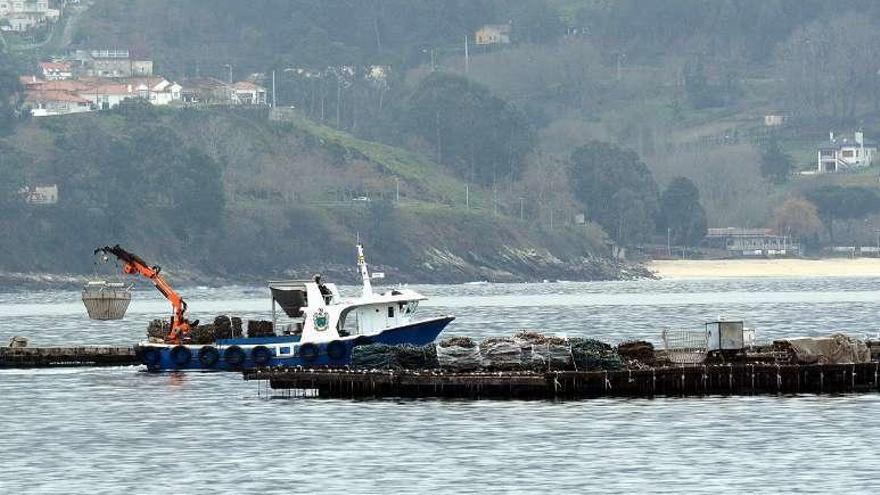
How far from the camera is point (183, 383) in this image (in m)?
102

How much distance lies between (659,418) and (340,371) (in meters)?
14.9

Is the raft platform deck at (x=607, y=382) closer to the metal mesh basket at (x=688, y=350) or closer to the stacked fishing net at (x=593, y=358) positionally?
the stacked fishing net at (x=593, y=358)

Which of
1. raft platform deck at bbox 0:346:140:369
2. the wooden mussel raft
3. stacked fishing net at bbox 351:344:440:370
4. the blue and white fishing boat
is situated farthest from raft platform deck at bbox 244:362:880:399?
raft platform deck at bbox 0:346:140:369

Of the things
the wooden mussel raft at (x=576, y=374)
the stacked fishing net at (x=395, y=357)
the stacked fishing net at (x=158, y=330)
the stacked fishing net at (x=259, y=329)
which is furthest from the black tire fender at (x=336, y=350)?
the stacked fishing net at (x=158, y=330)

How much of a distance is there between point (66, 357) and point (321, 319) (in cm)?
2073

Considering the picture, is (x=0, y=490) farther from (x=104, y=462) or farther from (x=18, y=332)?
(x=18, y=332)

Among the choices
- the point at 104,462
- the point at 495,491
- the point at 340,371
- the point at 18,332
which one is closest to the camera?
the point at 495,491

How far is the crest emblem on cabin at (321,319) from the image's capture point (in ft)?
323

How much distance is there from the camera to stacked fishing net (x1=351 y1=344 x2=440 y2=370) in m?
89.4

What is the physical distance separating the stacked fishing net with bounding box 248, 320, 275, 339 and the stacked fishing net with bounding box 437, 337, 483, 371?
18.2 meters

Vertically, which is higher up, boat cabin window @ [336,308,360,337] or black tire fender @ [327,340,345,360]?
boat cabin window @ [336,308,360,337]

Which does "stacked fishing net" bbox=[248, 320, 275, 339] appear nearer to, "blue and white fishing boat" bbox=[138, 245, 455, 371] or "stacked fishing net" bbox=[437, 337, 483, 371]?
"blue and white fishing boat" bbox=[138, 245, 455, 371]

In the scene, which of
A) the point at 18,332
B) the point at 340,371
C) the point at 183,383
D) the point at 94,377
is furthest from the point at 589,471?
the point at 18,332

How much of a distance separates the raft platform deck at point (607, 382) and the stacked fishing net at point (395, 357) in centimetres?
197
